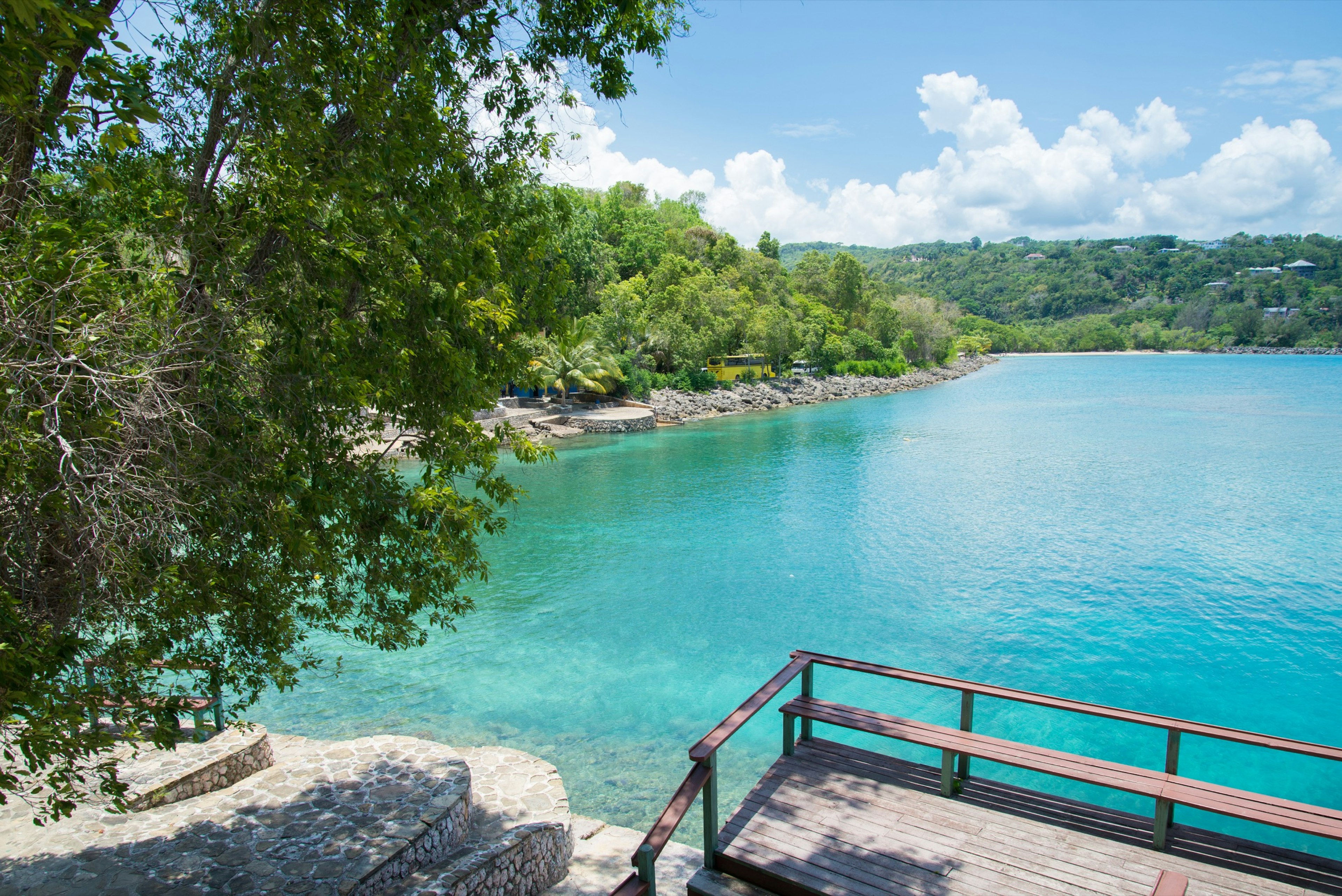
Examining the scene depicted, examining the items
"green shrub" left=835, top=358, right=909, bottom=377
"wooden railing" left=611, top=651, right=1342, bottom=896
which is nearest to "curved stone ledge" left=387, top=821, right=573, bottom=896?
"wooden railing" left=611, top=651, right=1342, bottom=896

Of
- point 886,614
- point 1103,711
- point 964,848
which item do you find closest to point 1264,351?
point 886,614

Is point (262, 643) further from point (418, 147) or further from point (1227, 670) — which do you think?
point (1227, 670)

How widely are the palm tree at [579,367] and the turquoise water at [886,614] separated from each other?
10.8 meters

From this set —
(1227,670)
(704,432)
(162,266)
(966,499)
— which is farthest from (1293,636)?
(704,432)

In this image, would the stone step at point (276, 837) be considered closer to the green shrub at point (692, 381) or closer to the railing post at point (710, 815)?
the railing post at point (710, 815)

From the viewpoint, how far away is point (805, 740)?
6.34 m

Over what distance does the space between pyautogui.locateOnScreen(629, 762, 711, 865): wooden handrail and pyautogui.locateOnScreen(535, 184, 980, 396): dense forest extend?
25.8 m

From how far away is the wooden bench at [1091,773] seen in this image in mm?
4707

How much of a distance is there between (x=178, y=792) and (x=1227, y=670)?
14.8 meters

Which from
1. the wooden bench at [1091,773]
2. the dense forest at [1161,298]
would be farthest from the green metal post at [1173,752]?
the dense forest at [1161,298]

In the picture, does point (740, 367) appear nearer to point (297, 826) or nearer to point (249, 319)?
point (297, 826)

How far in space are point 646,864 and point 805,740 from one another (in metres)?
2.56

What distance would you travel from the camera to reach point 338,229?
4781 mm

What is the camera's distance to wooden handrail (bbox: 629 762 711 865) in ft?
13.8
